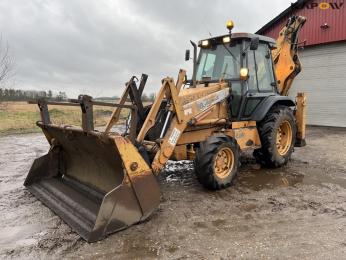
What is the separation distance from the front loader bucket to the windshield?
2.77 meters

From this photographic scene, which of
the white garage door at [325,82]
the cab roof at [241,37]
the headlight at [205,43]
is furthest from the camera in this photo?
the white garage door at [325,82]

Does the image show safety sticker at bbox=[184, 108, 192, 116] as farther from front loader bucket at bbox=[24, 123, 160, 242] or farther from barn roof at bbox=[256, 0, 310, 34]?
barn roof at bbox=[256, 0, 310, 34]

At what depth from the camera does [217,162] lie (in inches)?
216

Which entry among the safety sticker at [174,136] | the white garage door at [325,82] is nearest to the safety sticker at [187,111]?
the safety sticker at [174,136]

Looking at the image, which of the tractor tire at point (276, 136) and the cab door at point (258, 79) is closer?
the cab door at point (258, 79)

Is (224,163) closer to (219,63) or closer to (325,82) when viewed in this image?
(219,63)

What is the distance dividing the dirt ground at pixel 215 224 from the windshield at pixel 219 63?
6.31 ft

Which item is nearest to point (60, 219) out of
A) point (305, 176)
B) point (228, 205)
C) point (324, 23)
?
point (228, 205)

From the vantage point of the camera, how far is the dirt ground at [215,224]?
11.6ft

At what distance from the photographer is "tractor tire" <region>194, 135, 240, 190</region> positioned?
16.8 ft

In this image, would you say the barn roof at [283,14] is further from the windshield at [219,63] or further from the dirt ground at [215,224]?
the dirt ground at [215,224]

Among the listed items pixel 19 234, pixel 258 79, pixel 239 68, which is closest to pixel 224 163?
pixel 239 68

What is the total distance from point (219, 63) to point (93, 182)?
325 centimetres

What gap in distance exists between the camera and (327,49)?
14414mm
